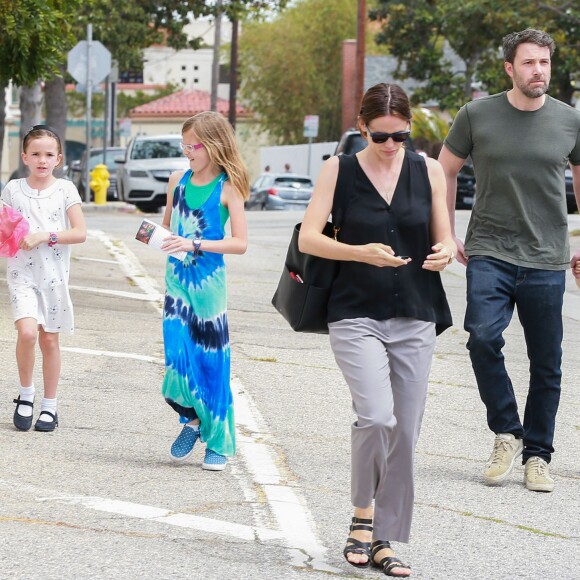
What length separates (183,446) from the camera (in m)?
6.76

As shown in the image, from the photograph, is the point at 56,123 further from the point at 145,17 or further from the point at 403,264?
the point at 403,264

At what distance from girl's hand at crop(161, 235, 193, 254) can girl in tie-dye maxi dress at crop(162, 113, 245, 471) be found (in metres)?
0.13

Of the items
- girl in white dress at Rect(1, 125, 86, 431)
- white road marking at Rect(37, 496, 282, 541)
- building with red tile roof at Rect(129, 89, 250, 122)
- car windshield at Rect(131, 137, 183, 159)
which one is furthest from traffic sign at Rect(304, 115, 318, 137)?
white road marking at Rect(37, 496, 282, 541)

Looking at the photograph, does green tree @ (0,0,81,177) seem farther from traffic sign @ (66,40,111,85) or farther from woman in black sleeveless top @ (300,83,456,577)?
traffic sign @ (66,40,111,85)

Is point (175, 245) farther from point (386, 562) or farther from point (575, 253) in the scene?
point (386, 562)

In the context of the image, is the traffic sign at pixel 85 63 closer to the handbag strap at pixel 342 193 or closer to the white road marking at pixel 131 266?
the white road marking at pixel 131 266

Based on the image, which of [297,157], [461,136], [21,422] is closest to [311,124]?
[297,157]

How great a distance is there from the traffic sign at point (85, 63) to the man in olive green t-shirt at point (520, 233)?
2467cm

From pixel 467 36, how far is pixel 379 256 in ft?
131

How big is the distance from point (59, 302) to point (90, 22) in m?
25.8

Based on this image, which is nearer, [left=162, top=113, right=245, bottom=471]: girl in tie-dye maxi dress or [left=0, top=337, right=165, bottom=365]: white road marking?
[left=162, top=113, right=245, bottom=471]: girl in tie-dye maxi dress

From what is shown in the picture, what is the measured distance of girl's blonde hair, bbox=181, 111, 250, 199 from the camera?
665 cm

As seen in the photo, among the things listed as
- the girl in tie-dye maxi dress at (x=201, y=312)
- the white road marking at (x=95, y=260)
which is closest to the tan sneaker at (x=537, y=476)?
the girl in tie-dye maxi dress at (x=201, y=312)

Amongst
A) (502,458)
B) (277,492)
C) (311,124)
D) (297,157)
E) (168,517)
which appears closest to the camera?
(168,517)
